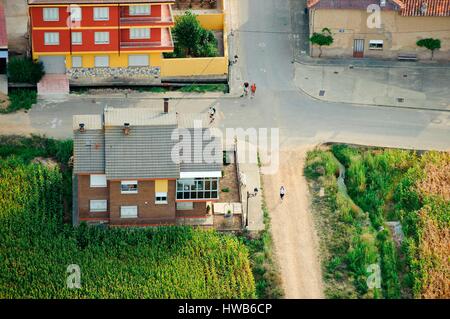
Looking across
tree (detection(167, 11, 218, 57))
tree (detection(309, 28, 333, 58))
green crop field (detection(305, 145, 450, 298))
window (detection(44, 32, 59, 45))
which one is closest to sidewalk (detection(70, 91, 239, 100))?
tree (detection(167, 11, 218, 57))

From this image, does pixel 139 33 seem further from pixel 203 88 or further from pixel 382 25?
pixel 382 25

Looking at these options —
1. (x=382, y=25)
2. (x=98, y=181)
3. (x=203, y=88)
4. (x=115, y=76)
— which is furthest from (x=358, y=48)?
(x=98, y=181)

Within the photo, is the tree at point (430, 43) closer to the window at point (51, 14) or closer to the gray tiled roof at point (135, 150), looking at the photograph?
the gray tiled roof at point (135, 150)

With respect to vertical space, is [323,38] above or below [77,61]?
above

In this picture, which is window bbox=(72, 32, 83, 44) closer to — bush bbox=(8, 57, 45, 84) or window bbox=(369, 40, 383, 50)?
bush bbox=(8, 57, 45, 84)

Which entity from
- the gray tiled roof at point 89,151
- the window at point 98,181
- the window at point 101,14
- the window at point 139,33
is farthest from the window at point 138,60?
the window at point 98,181

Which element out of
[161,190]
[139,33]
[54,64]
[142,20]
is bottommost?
[161,190]
